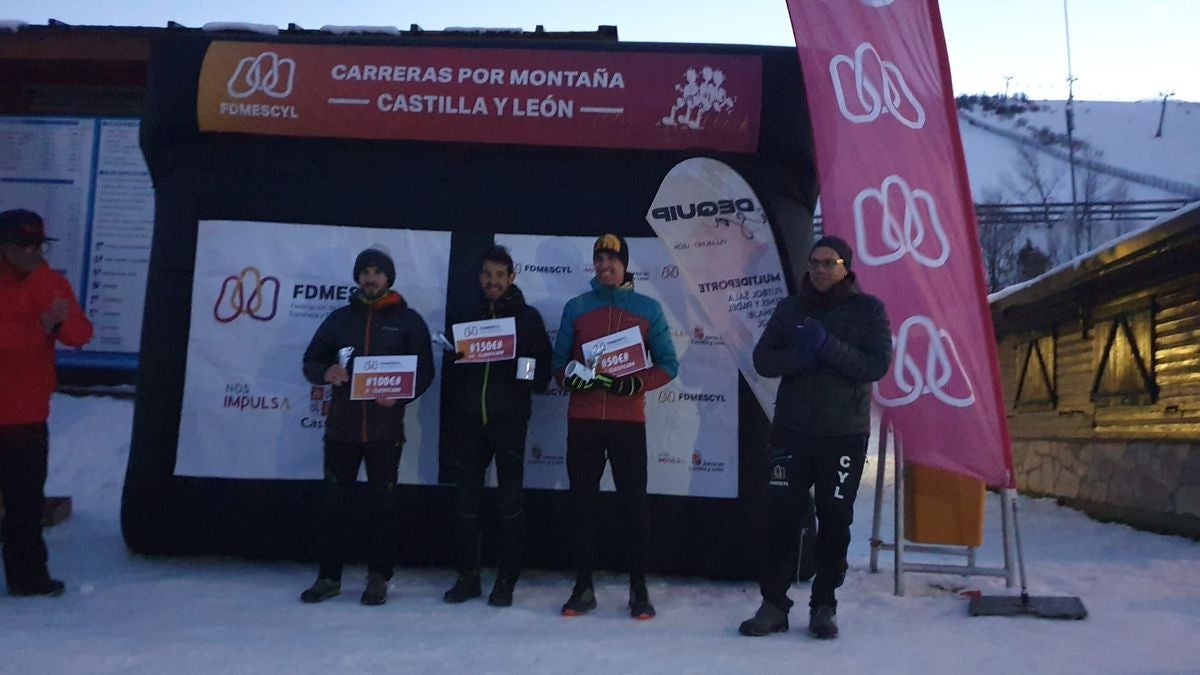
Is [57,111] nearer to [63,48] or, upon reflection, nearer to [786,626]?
[63,48]

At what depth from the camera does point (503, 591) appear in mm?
4520

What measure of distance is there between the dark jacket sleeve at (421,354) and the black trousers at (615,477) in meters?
0.76

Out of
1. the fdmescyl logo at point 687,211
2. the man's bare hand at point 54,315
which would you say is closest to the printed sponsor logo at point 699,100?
the fdmescyl logo at point 687,211

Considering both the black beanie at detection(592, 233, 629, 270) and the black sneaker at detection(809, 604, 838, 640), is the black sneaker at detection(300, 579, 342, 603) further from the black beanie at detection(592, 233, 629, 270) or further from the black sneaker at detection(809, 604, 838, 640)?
the black sneaker at detection(809, 604, 838, 640)

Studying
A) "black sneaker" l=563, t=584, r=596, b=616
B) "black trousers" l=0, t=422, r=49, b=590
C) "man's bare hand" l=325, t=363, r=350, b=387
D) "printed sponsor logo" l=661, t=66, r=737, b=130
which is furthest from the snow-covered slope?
"black trousers" l=0, t=422, r=49, b=590

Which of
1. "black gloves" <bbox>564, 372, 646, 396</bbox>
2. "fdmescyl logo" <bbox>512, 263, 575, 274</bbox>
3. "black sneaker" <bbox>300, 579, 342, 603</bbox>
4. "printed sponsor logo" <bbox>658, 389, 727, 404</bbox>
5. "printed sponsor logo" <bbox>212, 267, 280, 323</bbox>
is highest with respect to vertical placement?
"fdmescyl logo" <bbox>512, 263, 575, 274</bbox>

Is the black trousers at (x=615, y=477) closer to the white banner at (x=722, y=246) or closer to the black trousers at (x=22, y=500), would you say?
the white banner at (x=722, y=246)

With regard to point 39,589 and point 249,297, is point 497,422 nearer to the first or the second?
point 249,297

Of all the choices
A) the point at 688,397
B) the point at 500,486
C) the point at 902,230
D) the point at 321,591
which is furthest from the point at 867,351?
the point at 321,591

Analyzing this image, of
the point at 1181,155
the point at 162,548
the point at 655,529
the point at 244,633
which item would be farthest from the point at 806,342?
the point at 1181,155

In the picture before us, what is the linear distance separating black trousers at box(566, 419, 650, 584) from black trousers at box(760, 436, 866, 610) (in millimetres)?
616

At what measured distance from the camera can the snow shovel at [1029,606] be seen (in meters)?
4.37

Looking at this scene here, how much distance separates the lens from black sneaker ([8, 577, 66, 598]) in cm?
451

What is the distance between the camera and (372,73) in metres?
5.16
